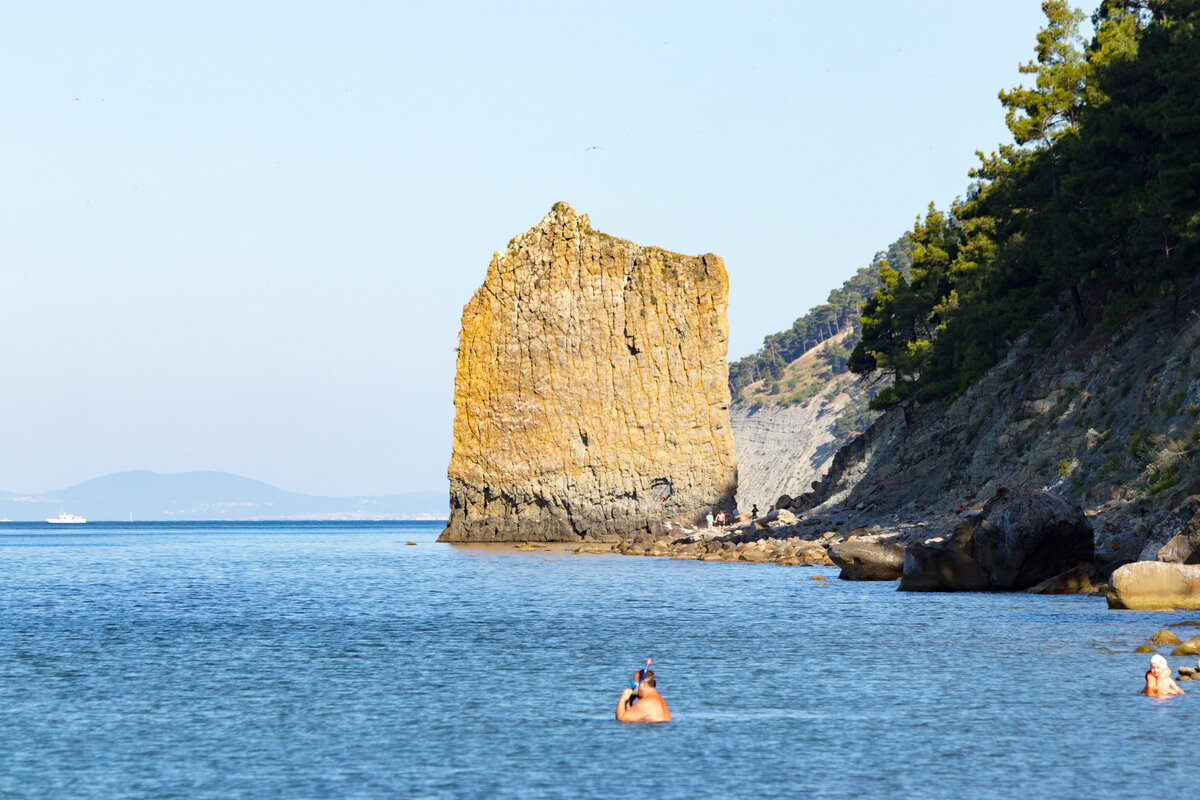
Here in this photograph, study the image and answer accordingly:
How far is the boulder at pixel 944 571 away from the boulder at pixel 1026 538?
0.30 m

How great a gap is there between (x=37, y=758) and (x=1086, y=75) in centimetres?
5577

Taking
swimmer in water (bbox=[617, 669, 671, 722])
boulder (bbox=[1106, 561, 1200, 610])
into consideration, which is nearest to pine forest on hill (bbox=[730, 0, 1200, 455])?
boulder (bbox=[1106, 561, 1200, 610])

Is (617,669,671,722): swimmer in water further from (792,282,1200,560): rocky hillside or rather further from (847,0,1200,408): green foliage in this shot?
(847,0,1200,408): green foliage

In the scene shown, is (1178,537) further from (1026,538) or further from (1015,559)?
(1015,559)

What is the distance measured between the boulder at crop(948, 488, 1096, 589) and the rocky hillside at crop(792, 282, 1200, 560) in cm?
171

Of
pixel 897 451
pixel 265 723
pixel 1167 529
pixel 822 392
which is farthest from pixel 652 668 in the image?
pixel 822 392

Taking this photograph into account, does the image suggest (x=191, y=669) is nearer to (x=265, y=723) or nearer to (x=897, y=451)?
(x=265, y=723)

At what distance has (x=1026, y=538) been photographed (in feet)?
136

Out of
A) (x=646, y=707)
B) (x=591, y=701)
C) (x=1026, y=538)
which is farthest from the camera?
(x=1026, y=538)

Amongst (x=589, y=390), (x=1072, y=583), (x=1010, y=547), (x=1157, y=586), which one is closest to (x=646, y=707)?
(x=1157, y=586)

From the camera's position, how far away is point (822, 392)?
178 m

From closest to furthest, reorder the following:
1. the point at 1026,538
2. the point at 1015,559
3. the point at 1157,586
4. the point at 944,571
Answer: the point at 1157,586 < the point at 1026,538 < the point at 1015,559 < the point at 944,571

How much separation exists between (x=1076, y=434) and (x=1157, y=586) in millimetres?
20632

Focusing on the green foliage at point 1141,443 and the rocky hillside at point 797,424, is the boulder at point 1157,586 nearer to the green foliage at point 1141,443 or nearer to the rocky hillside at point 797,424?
the green foliage at point 1141,443
